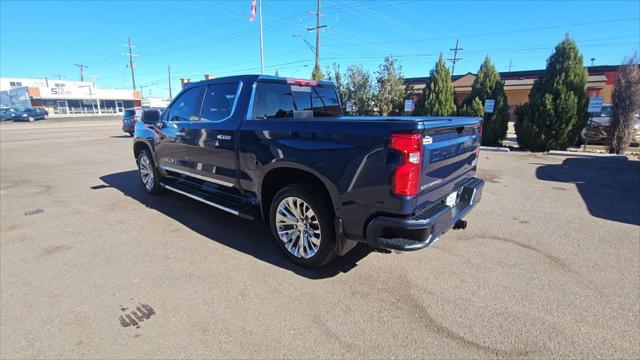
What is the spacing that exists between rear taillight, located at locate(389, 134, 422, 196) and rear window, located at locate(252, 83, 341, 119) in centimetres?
194

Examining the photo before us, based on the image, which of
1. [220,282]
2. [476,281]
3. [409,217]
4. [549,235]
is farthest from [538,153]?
[220,282]

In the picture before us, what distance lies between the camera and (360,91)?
59.1 ft

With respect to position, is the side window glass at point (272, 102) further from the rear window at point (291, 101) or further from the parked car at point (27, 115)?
the parked car at point (27, 115)

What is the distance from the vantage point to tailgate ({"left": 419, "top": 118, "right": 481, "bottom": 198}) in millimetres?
2559

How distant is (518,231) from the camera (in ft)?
14.0

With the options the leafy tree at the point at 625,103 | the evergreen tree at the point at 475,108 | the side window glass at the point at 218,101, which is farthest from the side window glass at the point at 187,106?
the leafy tree at the point at 625,103

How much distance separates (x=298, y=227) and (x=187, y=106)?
108 inches

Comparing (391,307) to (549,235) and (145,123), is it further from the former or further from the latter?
(145,123)

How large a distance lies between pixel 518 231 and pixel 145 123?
618 cm

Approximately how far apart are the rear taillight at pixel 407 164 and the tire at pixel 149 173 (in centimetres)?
473

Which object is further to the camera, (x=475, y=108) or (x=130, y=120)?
(x=130, y=120)

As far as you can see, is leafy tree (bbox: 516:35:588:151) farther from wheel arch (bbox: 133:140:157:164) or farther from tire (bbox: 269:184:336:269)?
wheel arch (bbox: 133:140:157:164)

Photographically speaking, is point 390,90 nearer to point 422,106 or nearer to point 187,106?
point 422,106

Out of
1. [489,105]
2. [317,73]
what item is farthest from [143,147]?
[317,73]
